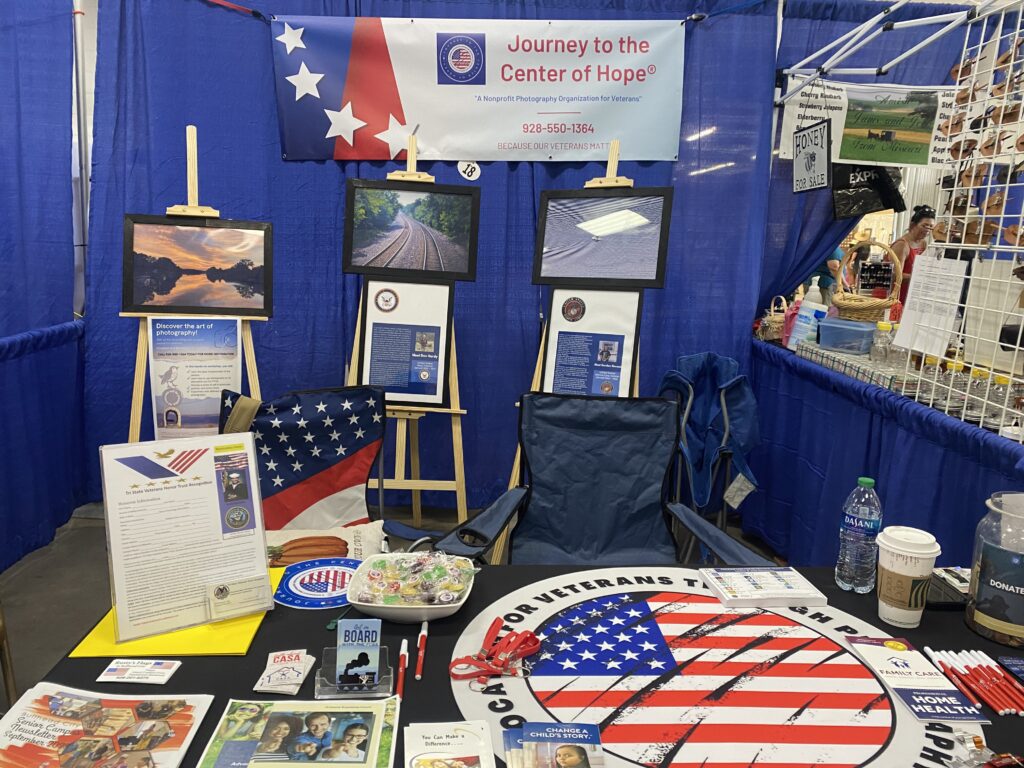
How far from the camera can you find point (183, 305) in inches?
111

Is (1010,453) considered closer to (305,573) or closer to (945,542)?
(945,542)

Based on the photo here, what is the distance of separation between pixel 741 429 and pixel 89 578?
2803 mm

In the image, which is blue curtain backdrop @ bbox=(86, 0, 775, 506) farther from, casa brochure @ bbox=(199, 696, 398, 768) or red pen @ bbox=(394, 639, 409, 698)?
casa brochure @ bbox=(199, 696, 398, 768)

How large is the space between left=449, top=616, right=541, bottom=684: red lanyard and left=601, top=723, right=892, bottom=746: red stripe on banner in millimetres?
197

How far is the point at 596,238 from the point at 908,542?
190 cm


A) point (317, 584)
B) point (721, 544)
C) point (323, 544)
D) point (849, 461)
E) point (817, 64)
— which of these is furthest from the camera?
point (817, 64)

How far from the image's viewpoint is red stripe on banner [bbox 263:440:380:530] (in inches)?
99.2

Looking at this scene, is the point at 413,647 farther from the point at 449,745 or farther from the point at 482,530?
the point at 482,530

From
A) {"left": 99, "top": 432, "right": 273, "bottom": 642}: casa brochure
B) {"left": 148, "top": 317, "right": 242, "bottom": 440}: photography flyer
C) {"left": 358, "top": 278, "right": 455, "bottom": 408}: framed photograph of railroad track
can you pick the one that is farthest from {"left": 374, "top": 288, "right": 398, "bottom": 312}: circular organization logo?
{"left": 99, "top": 432, "right": 273, "bottom": 642}: casa brochure

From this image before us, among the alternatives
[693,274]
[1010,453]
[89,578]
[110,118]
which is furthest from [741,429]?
[110,118]

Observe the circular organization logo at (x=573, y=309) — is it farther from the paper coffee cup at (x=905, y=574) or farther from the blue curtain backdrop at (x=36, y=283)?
the blue curtain backdrop at (x=36, y=283)

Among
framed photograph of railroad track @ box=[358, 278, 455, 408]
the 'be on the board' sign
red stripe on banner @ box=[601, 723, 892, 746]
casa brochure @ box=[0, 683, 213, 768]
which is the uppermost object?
the 'be on the board' sign

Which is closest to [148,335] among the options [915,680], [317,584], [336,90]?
[336,90]

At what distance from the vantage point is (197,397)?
282cm
